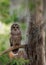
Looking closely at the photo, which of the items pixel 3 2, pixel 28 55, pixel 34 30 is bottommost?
pixel 28 55

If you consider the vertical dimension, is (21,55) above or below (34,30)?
below

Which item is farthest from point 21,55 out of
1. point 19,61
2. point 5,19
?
point 5,19

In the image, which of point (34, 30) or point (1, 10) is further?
point (1, 10)

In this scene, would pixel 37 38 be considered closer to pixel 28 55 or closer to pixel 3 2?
pixel 28 55

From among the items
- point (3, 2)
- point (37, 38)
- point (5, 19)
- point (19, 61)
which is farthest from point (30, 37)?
point (3, 2)

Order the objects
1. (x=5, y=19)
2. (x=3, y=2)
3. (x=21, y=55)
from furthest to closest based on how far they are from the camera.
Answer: (x=3, y=2) → (x=5, y=19) → (x=21, y=55)

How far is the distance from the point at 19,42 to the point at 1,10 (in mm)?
3461

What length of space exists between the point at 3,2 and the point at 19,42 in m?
4.17

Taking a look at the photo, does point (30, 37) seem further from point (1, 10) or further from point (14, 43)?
point (1, 10)

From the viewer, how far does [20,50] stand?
378cm

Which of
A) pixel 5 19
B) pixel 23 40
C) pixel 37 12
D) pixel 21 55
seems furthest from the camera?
pixel 5 19

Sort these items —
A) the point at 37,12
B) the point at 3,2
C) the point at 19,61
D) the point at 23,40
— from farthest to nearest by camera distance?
the point at 3,2 → the point at 37,12 → the point at 23,40 → the point at 19,61

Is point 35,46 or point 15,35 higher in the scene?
point 15,35

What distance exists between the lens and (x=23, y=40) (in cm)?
396
